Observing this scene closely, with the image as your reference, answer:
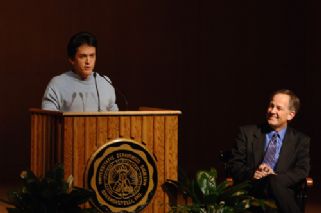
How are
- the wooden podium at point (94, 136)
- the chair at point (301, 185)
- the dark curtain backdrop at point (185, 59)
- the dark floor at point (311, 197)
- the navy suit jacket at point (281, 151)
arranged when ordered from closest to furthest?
the wooden podium at point (94, 136) → the chair at point (301, 185) → the navy suit jacket at point (281, 151) → the dark floor at point (311, 197) → the dark curtain backdrop at point (185, 59)

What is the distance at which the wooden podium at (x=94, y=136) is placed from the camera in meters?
3.84

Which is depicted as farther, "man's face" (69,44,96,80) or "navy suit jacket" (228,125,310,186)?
"navy suit jacket" (228,125,310,186)

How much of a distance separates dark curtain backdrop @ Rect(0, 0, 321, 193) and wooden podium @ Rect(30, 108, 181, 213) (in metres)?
3.92

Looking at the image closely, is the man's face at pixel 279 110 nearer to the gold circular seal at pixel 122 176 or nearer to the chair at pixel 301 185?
the chair at pixel 301 185

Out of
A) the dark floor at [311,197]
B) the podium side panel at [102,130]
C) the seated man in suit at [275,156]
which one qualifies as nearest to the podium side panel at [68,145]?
the podium side panel at [102,130]

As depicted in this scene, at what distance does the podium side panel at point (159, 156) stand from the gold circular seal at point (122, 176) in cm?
4

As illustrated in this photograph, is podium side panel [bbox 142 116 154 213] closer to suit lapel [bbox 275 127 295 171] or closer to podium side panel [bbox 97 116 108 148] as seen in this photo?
podium side panel [bbox 97 116 108 148]

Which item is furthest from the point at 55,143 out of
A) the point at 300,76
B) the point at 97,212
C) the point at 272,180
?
the point at 300,76

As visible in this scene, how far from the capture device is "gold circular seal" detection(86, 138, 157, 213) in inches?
152

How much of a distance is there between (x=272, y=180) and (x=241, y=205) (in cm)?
72

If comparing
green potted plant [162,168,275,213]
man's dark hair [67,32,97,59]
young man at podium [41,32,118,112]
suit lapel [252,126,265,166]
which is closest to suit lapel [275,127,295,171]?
suit lapel [252,126,265,166]

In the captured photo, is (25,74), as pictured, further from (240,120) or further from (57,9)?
(240,120)

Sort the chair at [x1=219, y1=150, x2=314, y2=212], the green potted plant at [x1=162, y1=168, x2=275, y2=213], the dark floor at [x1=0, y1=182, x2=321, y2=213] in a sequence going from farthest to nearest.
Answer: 1. the dark floor at [x1=0, y1=182, x2=321, y2=213]
2. the chair at [x1=219, y1=150, x2=314, y2=212]
3. the green potted plant at [x1=162, y1=168, x2=275, y2=213]

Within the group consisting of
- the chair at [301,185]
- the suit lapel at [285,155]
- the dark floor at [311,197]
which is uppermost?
the suit lapel at [285,155]
